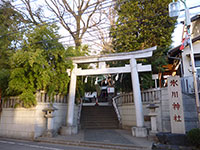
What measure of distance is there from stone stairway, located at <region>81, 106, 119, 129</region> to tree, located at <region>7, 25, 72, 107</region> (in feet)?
13.9

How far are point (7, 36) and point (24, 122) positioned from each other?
22.5ft

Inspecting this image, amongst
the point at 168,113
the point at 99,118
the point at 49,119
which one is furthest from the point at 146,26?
the point at 49,119

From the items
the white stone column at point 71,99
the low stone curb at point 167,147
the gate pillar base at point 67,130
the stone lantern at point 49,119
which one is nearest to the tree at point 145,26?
the white stone column at point 71,99

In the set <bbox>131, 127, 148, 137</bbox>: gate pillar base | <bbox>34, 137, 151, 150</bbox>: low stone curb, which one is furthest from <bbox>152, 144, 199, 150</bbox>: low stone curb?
<bbox>131, 127, 148, 137</bbox>: gate pillar base

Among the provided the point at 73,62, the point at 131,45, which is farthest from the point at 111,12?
the point at 73,62

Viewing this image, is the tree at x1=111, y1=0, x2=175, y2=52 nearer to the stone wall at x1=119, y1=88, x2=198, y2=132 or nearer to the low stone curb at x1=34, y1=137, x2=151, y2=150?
the stone wall at x1=119, y1=88, x2=198, y2=132

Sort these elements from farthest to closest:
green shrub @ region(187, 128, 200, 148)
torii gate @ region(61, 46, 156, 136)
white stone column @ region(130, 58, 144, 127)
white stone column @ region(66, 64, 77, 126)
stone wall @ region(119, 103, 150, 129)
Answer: stone wall @ region(119, 103, 150, 129) → white stone column @ region(66, 64, 77, 126) → torii gate @ region(61, 46, 156, 136) → white stone column @ region(130, 58, 144, 127) → green shrub @ region(187, 128, 200, 148)

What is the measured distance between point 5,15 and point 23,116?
915 cm

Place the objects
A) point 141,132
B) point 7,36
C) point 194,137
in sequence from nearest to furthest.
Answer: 1. point 194,137
2. point 141,132
3. point 7,36

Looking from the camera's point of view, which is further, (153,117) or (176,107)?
(153,117)

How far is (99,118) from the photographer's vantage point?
15148mm

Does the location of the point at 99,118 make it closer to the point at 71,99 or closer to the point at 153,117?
the point at 71,99

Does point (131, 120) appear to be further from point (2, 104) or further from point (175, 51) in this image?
point (2, 104)

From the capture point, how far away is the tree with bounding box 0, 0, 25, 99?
11.1 m
